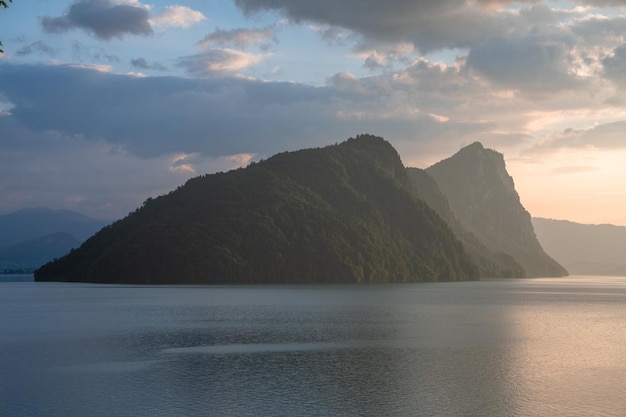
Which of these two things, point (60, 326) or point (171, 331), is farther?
point (60, 326)

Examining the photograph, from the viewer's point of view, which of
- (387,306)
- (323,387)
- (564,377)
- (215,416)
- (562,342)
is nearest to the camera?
(215,416)

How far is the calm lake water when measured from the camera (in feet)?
153

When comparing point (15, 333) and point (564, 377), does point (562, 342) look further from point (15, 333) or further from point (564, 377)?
point (15, 333)

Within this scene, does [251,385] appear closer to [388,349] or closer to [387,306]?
[388,349]

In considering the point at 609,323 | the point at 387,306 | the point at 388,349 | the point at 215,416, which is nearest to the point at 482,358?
the point at 388,349

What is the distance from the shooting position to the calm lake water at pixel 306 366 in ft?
153

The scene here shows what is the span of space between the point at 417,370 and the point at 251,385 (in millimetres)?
16825

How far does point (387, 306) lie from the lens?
15212 centimetres

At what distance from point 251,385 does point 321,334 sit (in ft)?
126

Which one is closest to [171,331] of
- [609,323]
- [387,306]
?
[387,306]

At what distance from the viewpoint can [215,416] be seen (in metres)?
43.0

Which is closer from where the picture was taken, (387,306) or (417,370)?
(417,370)

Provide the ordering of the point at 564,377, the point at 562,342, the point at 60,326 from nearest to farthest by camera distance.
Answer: the point at 564,377, the point at 562,342, the point at 60,326

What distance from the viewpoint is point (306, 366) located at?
206 feet
